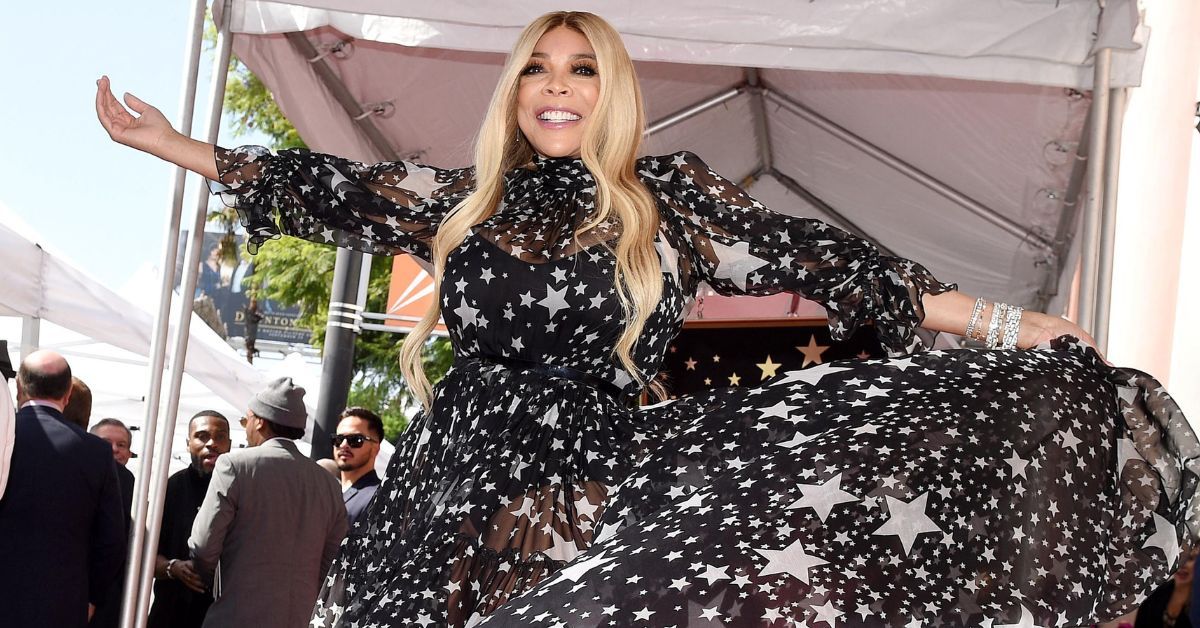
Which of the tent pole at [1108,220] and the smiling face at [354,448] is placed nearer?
the tent pole at [1108,220]

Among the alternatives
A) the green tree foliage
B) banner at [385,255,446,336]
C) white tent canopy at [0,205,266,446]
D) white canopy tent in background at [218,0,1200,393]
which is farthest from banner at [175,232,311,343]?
white canopy tent in background at [218,0,1200,393]

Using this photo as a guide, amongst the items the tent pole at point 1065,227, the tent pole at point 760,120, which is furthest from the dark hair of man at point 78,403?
the tent pole at point 1065,227

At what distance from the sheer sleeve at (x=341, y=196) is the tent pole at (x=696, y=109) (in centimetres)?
348

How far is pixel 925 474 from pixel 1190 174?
825 centimetres

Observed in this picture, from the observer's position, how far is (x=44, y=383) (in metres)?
4.28

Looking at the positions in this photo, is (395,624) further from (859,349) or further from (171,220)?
(859,349)

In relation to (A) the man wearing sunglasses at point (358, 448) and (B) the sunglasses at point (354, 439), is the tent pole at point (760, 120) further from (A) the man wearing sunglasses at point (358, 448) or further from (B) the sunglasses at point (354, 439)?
(B) the sunglasses at point (354, 439)

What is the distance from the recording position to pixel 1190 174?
9.16 m

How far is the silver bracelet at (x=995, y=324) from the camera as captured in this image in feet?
8.11

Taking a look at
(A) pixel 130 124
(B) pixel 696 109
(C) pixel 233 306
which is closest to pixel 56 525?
(A) pixel 130 124

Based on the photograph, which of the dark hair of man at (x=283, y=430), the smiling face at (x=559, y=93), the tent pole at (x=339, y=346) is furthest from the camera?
the tent pole at (x=339, y=346)

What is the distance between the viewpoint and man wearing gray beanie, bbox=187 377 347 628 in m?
4.95

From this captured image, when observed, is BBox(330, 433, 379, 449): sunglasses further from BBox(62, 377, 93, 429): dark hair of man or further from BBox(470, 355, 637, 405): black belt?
BBox(470, 355, 637, 405): black belt

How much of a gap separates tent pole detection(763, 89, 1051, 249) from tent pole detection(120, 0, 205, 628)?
125 inches
